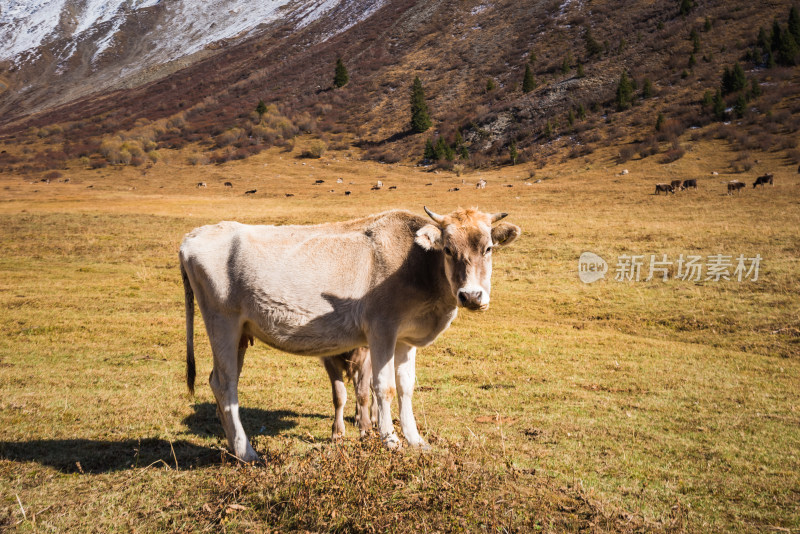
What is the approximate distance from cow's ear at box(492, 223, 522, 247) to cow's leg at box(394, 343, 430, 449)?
1709 mm

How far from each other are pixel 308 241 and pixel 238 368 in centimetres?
179

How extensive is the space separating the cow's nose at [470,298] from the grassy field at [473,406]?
1320 mm

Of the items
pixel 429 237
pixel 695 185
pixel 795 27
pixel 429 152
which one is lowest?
pixel 695 185

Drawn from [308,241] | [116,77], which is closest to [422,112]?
[308,241]

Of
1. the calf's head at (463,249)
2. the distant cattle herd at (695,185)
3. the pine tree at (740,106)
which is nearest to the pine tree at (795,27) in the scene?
the pine tree at (740,106)

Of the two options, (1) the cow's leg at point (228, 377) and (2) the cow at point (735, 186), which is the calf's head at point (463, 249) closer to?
(1) the cow's leg at point (228, 377)

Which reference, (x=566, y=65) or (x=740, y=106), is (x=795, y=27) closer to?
(x=740, y=106)

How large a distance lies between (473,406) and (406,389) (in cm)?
306

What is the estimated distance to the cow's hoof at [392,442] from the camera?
18.0 feet

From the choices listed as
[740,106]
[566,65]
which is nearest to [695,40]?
[566,65]

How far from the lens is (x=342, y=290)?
6.43 meters

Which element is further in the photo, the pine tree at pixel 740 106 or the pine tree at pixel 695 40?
the pine tree at pixel 695 40

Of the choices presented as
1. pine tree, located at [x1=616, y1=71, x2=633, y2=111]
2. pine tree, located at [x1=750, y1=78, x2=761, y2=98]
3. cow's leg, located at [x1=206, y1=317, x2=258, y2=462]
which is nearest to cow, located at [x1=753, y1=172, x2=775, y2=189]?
pine tree, located at [x1=750, y1=78, x2=761, y2=98]

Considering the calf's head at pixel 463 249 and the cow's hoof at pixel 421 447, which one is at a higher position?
the calf's head at pixel 463 249
